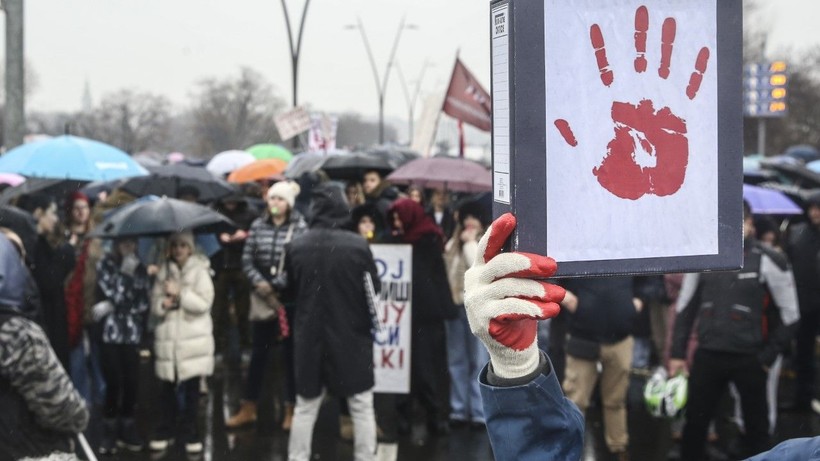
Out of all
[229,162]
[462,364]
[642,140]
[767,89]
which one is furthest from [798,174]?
[767,89]

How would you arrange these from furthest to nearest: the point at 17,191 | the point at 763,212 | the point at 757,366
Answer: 1. the point at 763,212
2. the point at 17,191
3. the point at 757,366

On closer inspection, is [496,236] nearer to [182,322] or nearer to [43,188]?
[182,322]

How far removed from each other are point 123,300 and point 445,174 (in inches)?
156

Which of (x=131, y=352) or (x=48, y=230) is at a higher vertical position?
(x=48, y=230)

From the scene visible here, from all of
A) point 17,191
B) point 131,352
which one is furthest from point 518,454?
point 17,191

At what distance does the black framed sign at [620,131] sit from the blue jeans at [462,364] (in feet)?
19.2

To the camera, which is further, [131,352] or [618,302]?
[131,352]

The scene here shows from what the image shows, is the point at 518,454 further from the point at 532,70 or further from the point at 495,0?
the point at 495,0

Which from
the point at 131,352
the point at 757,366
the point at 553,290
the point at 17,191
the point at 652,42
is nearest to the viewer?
the point at 553,290

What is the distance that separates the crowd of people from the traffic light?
22563 millimetres

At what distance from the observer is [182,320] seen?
698 centimetres

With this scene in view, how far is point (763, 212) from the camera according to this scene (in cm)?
913

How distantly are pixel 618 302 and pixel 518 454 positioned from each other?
15.0 ft

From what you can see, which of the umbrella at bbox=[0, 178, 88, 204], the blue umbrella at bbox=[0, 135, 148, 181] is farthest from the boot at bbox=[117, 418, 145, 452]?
the blue umbrella at bbox=[0, 135, 148, 181]
